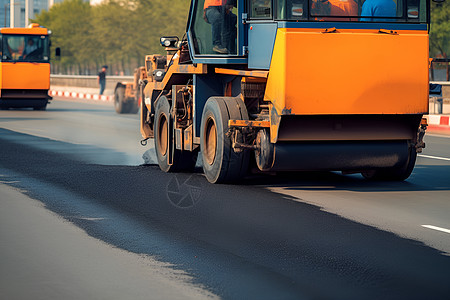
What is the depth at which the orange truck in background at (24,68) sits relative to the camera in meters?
34.1

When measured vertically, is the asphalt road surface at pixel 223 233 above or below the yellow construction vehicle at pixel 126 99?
below

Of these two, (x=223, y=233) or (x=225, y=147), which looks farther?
(x=225, y=147)

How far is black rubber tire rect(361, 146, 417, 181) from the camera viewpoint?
12.5m

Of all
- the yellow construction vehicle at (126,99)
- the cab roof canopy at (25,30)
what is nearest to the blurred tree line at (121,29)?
the cab roof canopy at (25,30)

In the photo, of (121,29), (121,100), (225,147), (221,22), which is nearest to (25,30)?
(121,100)

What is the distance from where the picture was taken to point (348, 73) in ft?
37.1

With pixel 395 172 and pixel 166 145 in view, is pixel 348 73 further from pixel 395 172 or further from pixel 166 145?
pixel 166 145

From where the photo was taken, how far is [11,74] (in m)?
33.9

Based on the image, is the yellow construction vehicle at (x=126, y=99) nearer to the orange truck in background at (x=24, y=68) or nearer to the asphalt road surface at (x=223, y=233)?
the orange truck in background at (x=24, y=68)

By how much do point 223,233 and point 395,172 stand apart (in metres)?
4.50

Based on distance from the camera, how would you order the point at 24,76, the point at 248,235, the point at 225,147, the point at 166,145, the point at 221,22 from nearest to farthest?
the point at 248,235 → the point at 225,147 → the point at 221,22 → the point at 166,145 → the point at 24,76

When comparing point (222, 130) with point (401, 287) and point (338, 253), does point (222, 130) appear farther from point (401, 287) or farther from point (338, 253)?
point (401, 287)

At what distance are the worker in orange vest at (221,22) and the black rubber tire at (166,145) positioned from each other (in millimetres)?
1711

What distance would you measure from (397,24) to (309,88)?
1412mm
